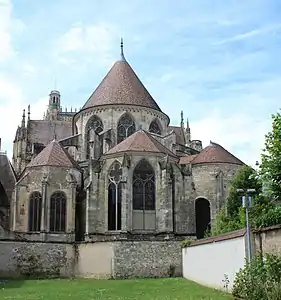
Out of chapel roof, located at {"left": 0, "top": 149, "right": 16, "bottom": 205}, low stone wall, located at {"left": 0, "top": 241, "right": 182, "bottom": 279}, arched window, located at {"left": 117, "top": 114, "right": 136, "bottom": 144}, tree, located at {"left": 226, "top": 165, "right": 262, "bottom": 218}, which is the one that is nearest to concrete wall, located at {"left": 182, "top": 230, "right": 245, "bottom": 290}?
low stone wall, located at {"left": 0, "top": 241, "right": 182, "bottom": 279}

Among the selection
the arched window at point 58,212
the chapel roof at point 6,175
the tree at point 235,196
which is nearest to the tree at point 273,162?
the tree at point 235,196

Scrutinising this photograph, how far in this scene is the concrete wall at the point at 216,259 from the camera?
18.6 metres

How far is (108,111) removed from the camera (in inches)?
1845

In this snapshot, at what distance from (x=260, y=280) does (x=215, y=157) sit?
2549cm

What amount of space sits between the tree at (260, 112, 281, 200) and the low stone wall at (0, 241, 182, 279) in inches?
390

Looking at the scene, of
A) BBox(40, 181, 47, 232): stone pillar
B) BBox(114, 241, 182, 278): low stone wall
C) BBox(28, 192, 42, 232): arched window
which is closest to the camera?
BBox(114, 241, 182, 278): low stone wall

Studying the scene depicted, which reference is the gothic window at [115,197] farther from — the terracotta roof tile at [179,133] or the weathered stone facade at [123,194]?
the terracotta roof tile at [179,133]

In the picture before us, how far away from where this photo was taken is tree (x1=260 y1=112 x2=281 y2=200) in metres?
23.5

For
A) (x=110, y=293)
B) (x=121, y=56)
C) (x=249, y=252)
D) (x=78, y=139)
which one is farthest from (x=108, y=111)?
(x=249, y=252)

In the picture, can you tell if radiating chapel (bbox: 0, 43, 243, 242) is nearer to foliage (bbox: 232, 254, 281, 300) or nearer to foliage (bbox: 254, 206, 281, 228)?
foliage (bbox: 254, 206, 281, 228)

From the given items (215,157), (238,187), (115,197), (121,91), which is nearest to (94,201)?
(115,197)

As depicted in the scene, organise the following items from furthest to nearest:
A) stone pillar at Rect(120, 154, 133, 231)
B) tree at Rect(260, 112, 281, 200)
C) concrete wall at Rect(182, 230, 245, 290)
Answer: stone pillar at Rect(120, 154, 133, 231), tree at Rect(260, 112, 281, 200), concrete wall at Rect(182, 230, 245, 290)

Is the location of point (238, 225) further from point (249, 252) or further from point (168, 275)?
point (249, 252)

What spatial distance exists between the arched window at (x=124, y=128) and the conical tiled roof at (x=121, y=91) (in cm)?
163
